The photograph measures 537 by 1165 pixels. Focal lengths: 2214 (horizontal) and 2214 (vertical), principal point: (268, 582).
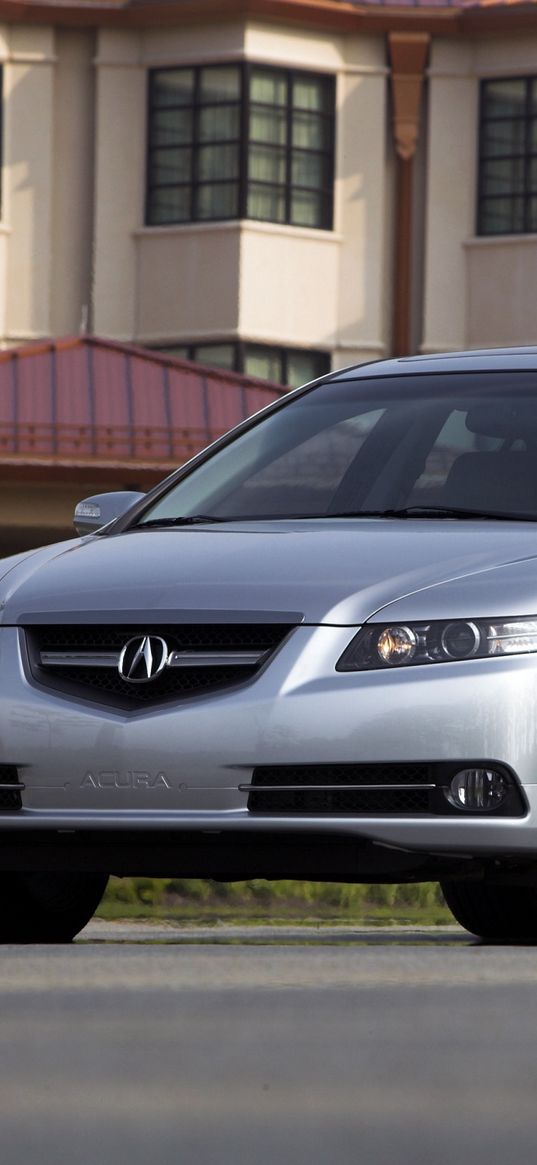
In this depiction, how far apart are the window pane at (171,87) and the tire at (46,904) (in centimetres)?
1856

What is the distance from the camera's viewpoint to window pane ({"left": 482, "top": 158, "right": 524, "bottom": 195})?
80.5 ft

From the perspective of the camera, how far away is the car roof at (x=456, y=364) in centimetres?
665

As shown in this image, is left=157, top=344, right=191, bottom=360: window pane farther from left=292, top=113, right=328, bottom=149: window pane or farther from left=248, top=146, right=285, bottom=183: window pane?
left=292, top=113, right=328, bottom=149: window pane

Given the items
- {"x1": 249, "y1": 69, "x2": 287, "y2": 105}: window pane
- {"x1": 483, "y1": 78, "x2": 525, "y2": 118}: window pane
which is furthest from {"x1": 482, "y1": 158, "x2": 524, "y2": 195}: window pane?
{"x1": 249, "y1": 69, "x2": 287, "y2": 105}: window pane

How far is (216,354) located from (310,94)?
10.3 ft

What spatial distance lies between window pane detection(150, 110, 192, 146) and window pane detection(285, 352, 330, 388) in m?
2.69

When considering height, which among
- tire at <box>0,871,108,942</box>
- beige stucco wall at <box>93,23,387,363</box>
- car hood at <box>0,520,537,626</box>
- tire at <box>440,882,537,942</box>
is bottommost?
tire at <box>440,882,537,942</box>

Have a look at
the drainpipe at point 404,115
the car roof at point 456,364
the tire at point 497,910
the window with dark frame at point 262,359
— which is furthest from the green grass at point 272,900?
the drainpipe at point 404,115

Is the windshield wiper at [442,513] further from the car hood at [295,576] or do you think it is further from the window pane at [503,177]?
the window pane at [503,177]

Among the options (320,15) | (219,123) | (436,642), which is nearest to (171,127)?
(219,123)

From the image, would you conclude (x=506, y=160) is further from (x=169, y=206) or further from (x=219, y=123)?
(x=169, y=206)

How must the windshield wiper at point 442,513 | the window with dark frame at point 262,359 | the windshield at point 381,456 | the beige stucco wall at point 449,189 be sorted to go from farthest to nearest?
the beige stucco wall at point 449,189
the window with dark frame at point 262,359
the windshield at point 381,456
the windshield wiper at point 442,513

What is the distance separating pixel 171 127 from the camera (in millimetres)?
24375

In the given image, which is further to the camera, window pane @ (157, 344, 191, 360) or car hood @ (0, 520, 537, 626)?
window pane @ (157, 344, 191, 360)
